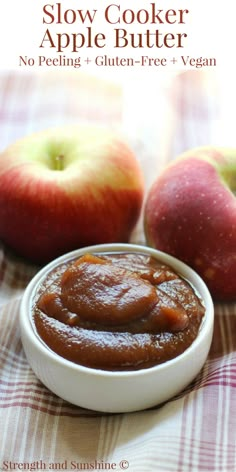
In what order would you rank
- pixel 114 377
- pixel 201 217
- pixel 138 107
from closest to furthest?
pixel 114 377, pixel 201 217, pixel 138 107

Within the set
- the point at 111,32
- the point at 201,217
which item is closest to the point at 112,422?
the point at 201,217

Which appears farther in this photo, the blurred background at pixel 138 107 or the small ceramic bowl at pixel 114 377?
the blurred background at pixel 138 107

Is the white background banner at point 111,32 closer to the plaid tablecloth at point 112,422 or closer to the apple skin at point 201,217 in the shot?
the apple skin at point 201,217

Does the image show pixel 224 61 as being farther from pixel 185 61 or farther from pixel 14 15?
pixel 14 15

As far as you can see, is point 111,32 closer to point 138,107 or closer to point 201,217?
point 201,217

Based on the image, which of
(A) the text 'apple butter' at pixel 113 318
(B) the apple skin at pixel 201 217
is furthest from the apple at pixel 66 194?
(A) the text 'apple butter' at pixel 113 318

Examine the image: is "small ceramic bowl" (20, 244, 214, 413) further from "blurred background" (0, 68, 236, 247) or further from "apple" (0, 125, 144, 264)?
"blurred background" (0, 68, 236, 247)
